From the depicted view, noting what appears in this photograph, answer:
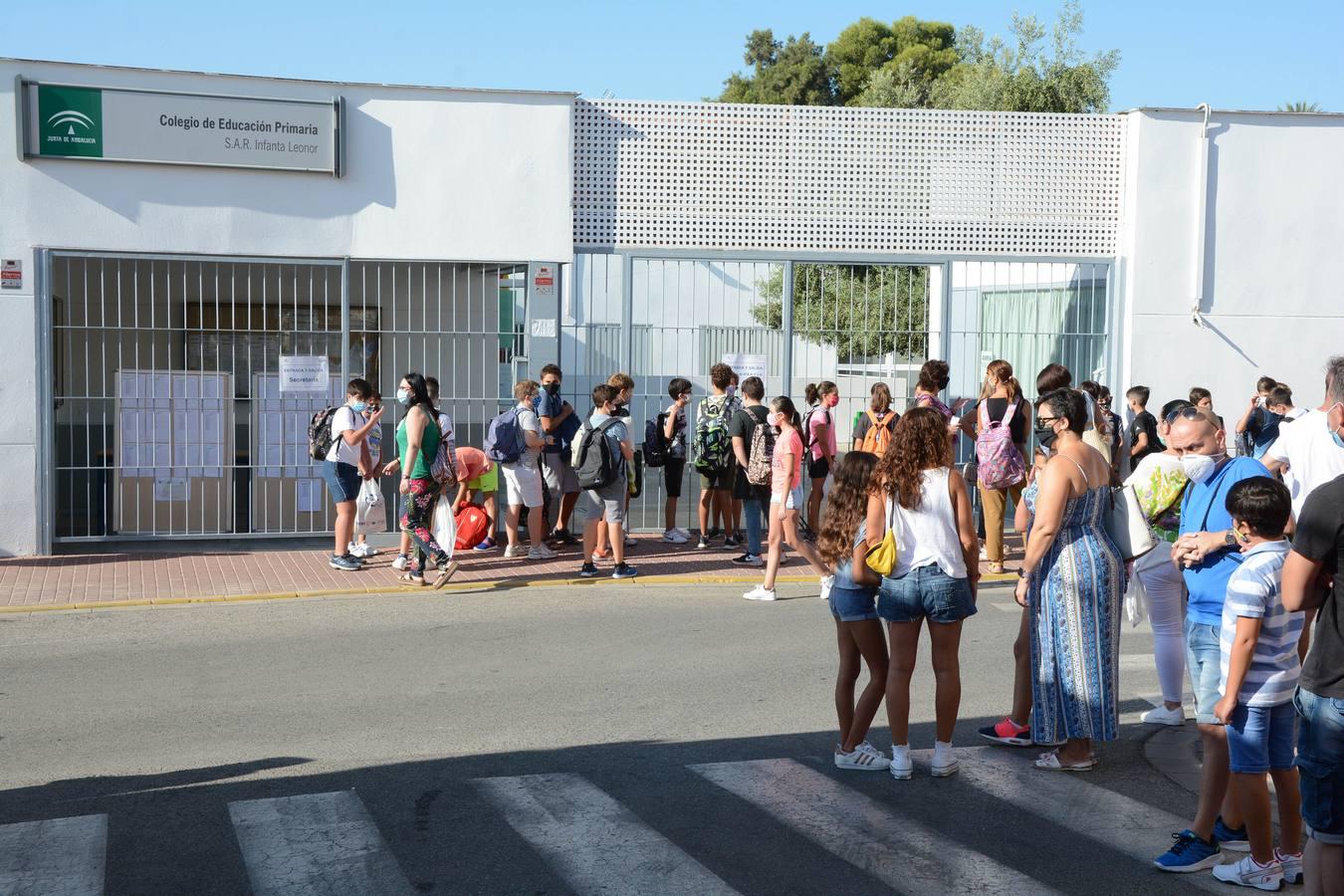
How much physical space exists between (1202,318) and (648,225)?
640 cm

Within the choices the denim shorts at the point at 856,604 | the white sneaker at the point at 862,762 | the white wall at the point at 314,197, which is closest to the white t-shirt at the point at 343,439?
the white wall at the point at 314,197

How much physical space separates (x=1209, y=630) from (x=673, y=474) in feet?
29.6

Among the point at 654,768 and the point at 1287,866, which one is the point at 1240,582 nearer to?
the point at 1287,866

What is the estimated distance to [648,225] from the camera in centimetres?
1492

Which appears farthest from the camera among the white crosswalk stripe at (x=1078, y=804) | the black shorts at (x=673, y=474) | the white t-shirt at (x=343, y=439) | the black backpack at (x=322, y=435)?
the black shorts at (x=673, y=474)

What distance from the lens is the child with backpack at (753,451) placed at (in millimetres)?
11961

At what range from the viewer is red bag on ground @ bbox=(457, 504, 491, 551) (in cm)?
1357

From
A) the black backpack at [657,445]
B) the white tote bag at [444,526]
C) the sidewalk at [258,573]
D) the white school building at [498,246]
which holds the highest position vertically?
the white school building at [498,246]

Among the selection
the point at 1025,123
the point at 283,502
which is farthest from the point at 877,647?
the point at 1025,123

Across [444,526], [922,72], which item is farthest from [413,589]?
[922,72]

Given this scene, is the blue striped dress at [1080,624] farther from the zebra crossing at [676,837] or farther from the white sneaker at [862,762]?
the white sneaker at [862,762]

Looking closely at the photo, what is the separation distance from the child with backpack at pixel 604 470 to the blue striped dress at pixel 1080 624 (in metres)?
5.61

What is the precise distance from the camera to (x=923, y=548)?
6.37 m

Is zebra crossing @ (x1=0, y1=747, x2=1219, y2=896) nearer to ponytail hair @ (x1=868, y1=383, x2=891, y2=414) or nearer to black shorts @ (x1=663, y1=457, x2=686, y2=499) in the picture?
ponytail hair @ (x1=868, y1=383, x2=891, y2=414)
